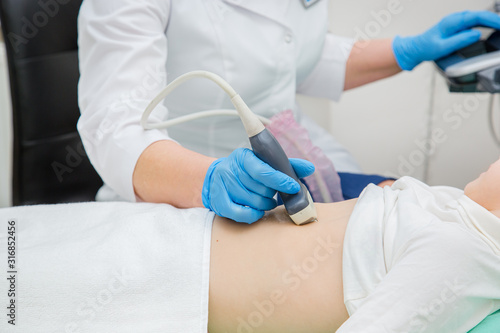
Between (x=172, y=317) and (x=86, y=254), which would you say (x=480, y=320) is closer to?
(x=172, y=317)

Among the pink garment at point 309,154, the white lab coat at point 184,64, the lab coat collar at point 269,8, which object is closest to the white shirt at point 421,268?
the pink garment at point 309,154

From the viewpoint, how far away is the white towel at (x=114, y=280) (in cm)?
62

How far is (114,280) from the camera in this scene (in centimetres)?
63

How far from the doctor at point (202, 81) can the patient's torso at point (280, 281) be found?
0.19ft

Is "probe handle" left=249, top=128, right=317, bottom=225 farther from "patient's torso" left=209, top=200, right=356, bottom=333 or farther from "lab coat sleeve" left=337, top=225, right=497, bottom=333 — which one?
"lab coat sleeve" left=337, top=225, right=497, bottom=333

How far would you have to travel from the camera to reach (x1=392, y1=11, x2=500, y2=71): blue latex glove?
1175 mm

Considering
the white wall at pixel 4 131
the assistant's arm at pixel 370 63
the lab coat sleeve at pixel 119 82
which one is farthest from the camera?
the white wall at pixel 4 131

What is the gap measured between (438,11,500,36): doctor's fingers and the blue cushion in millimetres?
859

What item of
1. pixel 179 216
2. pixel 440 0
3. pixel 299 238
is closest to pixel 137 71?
pixel 179 216

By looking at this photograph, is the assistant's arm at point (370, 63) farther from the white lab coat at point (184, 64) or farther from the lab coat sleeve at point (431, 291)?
the lab coat sleeve at point (431, 291)

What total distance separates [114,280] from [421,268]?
0.41 m

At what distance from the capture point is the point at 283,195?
68cm

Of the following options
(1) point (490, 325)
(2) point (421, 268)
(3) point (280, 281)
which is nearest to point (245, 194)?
(3) point (280, 281)

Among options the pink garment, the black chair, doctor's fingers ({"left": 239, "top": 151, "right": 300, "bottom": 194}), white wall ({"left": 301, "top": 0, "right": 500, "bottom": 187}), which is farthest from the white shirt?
white wall ({"left": 301, "top": 0, "right": 500, "bottom": 187})
